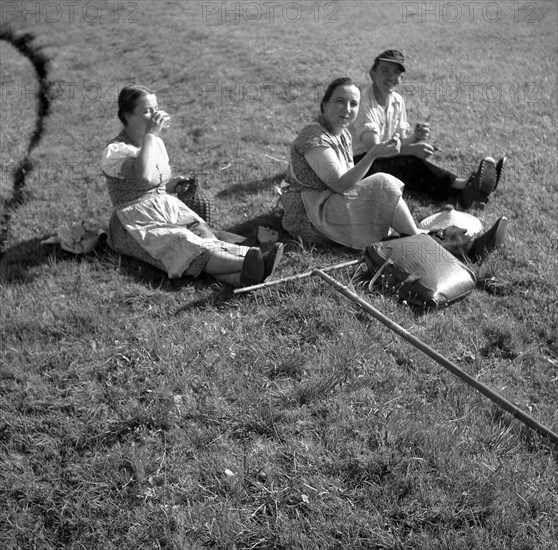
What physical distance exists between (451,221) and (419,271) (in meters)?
1.01

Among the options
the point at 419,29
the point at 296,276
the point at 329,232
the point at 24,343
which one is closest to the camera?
the point at 24,343

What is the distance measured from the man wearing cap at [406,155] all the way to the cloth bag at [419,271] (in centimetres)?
150

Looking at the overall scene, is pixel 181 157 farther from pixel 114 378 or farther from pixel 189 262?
pixel 114 378

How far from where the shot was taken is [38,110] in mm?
9898

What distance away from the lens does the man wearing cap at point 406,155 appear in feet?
18.7

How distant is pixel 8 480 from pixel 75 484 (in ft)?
1.03

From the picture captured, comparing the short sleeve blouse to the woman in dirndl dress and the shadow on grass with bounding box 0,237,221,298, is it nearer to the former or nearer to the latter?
the woman in dirndl dress

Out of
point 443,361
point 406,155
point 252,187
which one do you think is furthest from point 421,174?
point 443,361

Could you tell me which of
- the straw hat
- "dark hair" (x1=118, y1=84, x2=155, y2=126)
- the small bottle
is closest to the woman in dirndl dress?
"dark hair" (x1=118, y1=84, x2=155, y2=126)

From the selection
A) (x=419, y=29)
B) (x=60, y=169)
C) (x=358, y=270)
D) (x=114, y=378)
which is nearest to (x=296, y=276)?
(x=358, y=270)

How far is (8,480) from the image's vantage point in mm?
2990

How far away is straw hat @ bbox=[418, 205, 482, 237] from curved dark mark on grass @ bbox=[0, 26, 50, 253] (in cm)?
346

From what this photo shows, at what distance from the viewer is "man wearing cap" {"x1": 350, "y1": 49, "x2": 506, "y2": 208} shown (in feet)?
18.7

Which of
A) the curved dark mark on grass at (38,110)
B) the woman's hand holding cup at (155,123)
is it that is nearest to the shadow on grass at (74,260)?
the curved dark mark on grass at (38,110)
